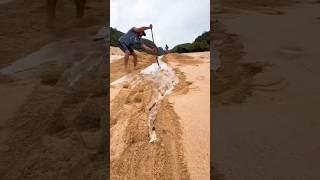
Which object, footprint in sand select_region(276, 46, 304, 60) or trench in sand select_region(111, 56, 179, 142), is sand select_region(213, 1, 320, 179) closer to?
footprint in sand select_region(276, 46, 304, 60)

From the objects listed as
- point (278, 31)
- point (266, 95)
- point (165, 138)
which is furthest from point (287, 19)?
point (165, 138)

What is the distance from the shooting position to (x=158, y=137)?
5.43 metres

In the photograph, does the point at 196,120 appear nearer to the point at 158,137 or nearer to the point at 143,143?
the point at 158,137

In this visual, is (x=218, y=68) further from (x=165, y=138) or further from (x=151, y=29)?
(x=165, y=138)

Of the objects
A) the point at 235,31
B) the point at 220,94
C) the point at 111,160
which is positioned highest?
the point at 235,31

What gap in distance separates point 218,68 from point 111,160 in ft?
7.84

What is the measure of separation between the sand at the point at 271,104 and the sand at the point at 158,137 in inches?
11.0

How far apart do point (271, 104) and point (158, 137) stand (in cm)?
146

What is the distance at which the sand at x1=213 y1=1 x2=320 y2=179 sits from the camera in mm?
4855

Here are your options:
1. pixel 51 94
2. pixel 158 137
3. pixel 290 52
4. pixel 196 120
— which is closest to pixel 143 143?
pixel 158 137

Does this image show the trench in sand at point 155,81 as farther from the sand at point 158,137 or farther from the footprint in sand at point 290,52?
the footprint in sand at point 290,52

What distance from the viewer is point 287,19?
27.4ft

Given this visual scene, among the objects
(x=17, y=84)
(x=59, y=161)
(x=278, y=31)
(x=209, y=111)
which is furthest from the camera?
(x=278, y=31)

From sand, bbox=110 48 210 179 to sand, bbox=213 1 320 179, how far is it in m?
0.28
